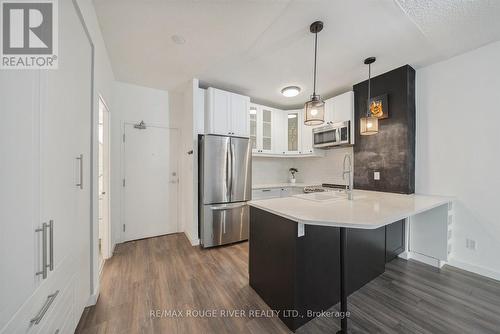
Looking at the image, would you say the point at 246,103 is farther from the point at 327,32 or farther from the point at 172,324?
the point at 172,324

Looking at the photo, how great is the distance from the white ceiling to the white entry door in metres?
1.06

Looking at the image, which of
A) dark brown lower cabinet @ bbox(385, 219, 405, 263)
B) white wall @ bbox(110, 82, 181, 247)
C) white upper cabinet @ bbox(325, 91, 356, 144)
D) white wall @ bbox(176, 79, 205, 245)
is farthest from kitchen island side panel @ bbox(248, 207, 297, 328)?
white wall @ bbox(110, 82, 181, 247)

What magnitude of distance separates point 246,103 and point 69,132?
2.68m

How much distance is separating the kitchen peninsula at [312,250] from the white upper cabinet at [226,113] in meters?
1.71

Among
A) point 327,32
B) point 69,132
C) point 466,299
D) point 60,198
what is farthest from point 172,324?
point 327,32

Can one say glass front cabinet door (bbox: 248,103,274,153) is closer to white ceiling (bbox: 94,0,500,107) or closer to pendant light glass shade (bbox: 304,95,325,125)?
white ceiling (bbox: 94,0,500,107)

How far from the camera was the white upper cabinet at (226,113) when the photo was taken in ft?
10.1

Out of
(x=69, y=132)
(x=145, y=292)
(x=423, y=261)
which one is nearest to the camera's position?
(x=69, y=132)

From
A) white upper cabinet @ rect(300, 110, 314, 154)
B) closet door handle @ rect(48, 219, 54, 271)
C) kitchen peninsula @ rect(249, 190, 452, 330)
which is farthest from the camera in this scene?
white upper cabinet @ rect(300, 110, 314, 154)

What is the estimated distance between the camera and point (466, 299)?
177cm

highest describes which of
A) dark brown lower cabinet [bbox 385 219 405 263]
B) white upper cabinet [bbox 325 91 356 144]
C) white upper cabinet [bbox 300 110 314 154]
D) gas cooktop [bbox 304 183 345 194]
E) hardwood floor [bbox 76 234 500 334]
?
white upper cabinet [bbox 325 91 356 144]

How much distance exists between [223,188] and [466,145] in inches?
128

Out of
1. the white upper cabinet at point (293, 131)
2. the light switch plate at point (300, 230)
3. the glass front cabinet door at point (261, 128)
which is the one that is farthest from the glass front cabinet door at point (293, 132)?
the light switch plate at point (300, 230)

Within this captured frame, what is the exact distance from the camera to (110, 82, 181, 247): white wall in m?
3.00
